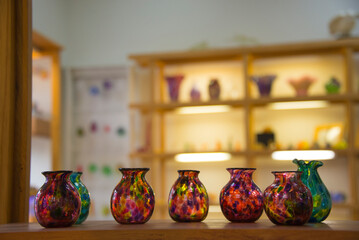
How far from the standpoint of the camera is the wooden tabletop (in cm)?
115

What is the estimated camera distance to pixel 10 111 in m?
1.64

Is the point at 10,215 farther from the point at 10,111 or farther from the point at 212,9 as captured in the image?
the point at 212,9

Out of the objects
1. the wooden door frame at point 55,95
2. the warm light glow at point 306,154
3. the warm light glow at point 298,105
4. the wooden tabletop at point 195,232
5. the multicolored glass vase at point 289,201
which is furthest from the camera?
the wooden door frame at point 55,95

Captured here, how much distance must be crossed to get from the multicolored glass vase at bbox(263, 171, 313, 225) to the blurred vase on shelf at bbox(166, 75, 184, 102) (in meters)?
3.11

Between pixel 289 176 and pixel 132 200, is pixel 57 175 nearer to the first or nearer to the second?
pixel 132 200

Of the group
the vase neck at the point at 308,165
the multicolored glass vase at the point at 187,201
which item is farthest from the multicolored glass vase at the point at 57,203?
the vase neck at the point at 308,165

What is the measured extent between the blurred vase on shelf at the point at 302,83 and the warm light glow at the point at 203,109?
0.59m

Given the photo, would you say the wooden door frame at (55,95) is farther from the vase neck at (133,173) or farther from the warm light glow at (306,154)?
the vase neck at (133,173)

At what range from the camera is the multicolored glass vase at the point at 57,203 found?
133 cm

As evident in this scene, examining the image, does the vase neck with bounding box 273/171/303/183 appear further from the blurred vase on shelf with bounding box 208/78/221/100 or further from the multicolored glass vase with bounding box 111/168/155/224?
the blurred vase on shelf with bounding box 208/78/221/100

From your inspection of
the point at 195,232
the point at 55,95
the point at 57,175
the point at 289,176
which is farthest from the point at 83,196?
the point at 55,95

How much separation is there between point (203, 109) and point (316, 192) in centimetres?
309

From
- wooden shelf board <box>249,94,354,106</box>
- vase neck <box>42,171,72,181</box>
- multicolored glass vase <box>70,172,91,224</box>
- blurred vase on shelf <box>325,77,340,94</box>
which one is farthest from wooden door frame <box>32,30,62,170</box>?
vase neck <box>42,171,72,181</box>

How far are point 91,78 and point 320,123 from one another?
217 cm
